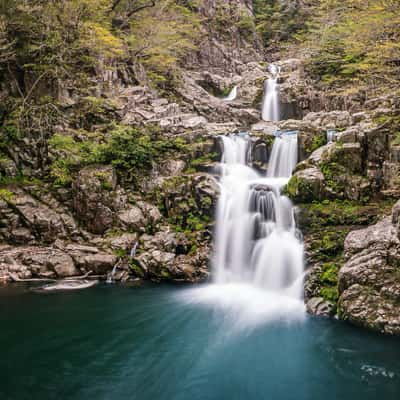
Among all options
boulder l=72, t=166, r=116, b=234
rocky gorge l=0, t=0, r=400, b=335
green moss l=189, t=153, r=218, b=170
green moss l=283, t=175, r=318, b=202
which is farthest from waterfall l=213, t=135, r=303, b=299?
boulder l=72, t=166, r=116, b=234

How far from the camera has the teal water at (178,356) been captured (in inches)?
203

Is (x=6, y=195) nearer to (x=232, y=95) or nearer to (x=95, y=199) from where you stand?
(x=95, y=199)

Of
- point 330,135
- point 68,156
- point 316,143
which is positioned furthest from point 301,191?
point 68,156

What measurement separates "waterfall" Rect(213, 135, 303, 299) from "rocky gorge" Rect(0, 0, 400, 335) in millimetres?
426

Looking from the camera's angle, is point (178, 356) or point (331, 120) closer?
point (178, 356)

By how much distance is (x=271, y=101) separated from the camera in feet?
68.5

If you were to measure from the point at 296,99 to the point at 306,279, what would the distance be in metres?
14.6

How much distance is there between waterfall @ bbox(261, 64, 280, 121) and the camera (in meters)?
20.4

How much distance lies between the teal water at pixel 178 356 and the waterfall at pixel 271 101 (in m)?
15.3

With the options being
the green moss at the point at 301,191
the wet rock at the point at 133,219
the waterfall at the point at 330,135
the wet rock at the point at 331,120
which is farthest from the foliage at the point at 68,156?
the wet rock at the point at 331,120

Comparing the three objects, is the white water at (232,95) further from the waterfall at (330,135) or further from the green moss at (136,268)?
the green moss at (136,268)

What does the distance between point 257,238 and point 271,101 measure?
43.9ft

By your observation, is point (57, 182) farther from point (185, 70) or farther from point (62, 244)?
point (185, 70)

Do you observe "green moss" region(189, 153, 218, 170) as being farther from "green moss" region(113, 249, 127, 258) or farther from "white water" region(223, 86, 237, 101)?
"white water" region(223, 86, 237, 101)
